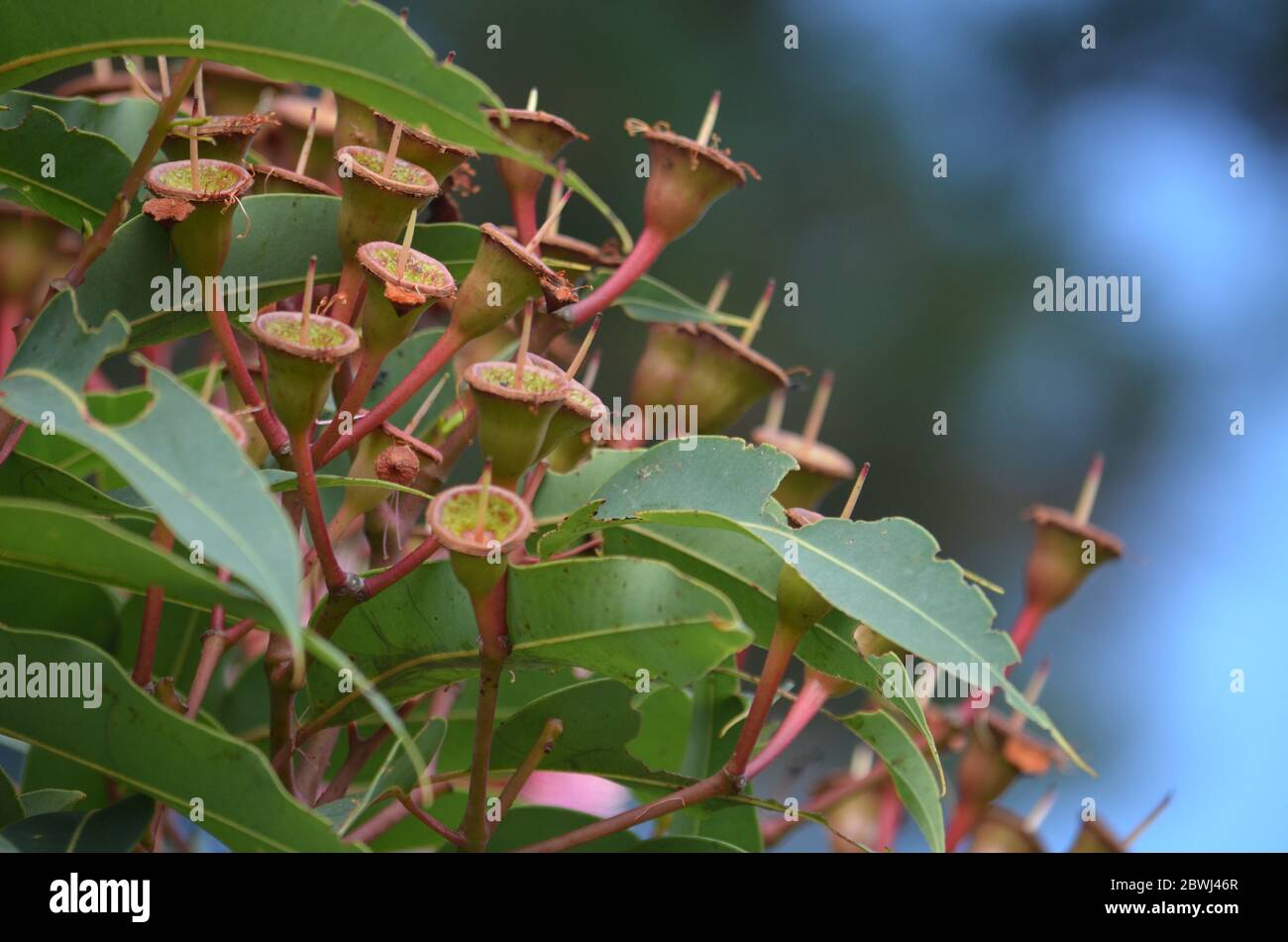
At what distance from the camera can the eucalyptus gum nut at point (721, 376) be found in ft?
3.31

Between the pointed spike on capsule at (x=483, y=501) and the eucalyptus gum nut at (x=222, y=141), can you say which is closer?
the pointed spike on capsule at (x=483, y=501)

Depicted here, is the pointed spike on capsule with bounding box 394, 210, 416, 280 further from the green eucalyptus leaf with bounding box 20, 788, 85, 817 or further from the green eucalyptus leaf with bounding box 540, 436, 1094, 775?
the green eucalyptus leaf with bounding box 20, 788, 85, 817

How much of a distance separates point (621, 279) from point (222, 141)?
0.26 m

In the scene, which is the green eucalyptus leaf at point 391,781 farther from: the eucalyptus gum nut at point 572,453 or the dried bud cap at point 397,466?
the eucalyptus gum nut at point 572,453

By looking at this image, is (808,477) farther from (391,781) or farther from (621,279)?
(391,781)

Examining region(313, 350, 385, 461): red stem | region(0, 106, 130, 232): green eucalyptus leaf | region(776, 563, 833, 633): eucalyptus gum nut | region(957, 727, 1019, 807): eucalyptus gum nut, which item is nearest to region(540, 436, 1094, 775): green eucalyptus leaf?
region(776, 563, 833, 633): eucalyptus gum nut

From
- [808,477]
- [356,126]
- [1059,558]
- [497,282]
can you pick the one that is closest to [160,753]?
[497,282]

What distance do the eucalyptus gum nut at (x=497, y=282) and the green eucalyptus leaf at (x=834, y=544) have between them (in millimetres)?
113

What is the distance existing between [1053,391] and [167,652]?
4.06 m

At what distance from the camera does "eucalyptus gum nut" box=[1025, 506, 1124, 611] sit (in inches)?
51.1

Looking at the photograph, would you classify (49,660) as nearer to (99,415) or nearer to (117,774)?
(117,774)

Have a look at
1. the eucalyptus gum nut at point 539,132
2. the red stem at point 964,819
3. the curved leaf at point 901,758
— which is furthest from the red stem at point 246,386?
the red stem at point 964,819

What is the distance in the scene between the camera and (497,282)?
2.67 feet

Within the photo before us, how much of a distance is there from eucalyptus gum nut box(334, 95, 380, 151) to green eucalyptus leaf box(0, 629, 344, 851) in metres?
0.36
